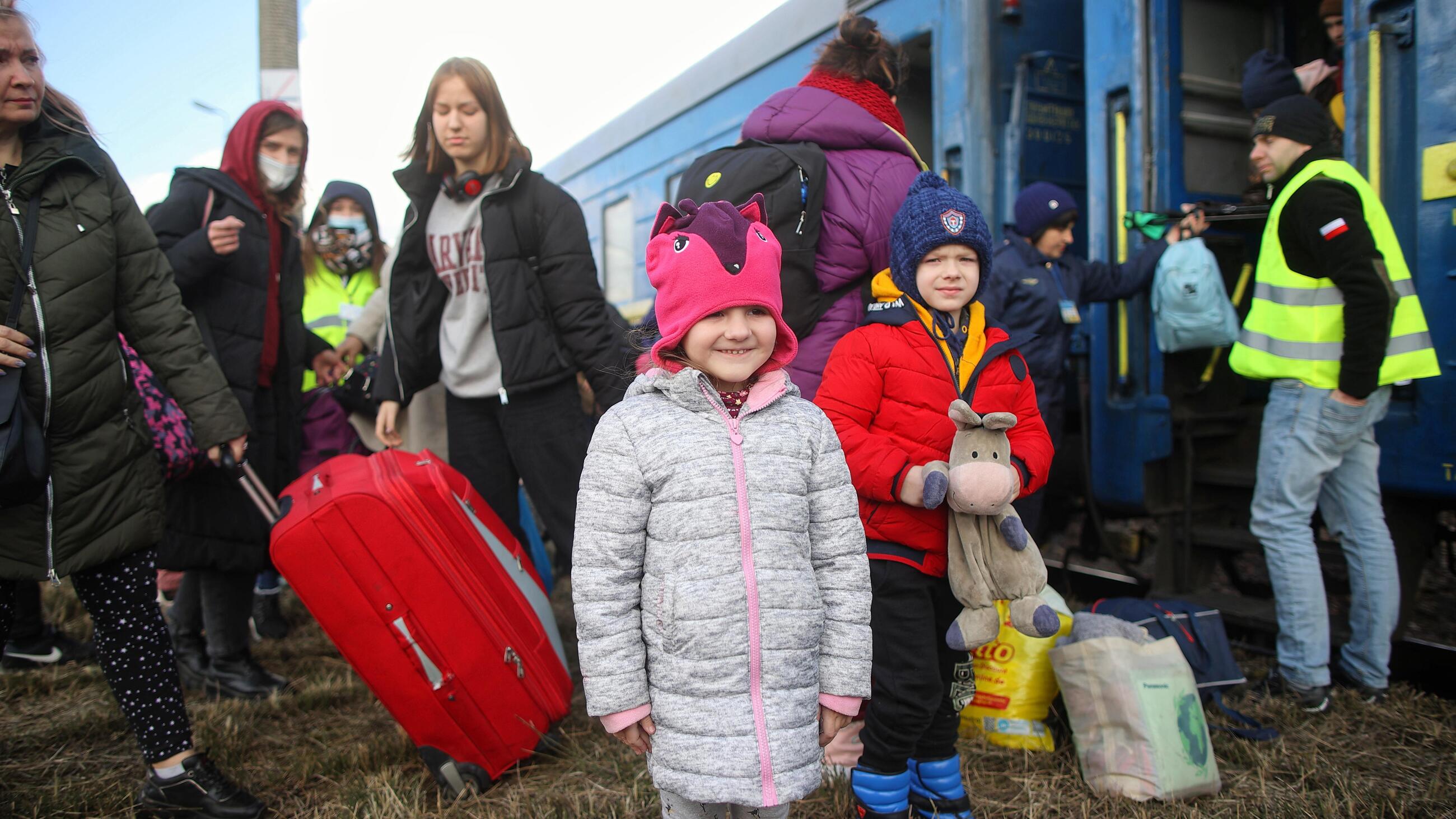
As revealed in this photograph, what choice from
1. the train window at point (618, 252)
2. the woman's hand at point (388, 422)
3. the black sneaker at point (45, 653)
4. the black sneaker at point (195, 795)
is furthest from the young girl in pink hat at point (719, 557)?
the train window at point (618, 252)

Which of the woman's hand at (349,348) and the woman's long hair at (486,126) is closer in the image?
the woman's long hair at (486,126)

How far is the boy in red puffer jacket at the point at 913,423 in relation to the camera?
2.04 m

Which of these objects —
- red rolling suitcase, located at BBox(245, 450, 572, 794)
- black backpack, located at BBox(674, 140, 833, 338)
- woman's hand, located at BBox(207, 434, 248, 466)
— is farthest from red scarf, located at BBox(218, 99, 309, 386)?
black backpack, located at BBox(674, 140, 833, 338)

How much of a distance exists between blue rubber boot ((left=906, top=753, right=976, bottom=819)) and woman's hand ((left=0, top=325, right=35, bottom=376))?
7.19 ft

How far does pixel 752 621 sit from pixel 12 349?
1707 mm

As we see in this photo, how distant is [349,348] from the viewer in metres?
3.80

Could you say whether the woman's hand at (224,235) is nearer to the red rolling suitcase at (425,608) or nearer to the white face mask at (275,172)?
the white face mask at (275,172)

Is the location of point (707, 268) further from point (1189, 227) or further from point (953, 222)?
point (1189, 227)

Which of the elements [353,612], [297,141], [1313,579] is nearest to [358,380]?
[297,141]

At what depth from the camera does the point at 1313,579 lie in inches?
113

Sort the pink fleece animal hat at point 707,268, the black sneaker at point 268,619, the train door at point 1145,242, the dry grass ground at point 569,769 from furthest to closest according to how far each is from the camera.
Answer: the black sneaker at point 268,619 < the train door at point 1145,242 < the dry grass ground at point 569,769 < the pink fleece animal hat at point 707,268

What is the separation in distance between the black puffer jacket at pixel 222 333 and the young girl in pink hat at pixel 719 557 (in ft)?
6.78

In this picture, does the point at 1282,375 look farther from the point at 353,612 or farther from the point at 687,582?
the point at 353,612

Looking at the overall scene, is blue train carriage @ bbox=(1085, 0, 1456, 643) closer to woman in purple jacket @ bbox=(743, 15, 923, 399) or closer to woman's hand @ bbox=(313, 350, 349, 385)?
woman in purple jacket @ bbox=(743, 15, 923, 399)
